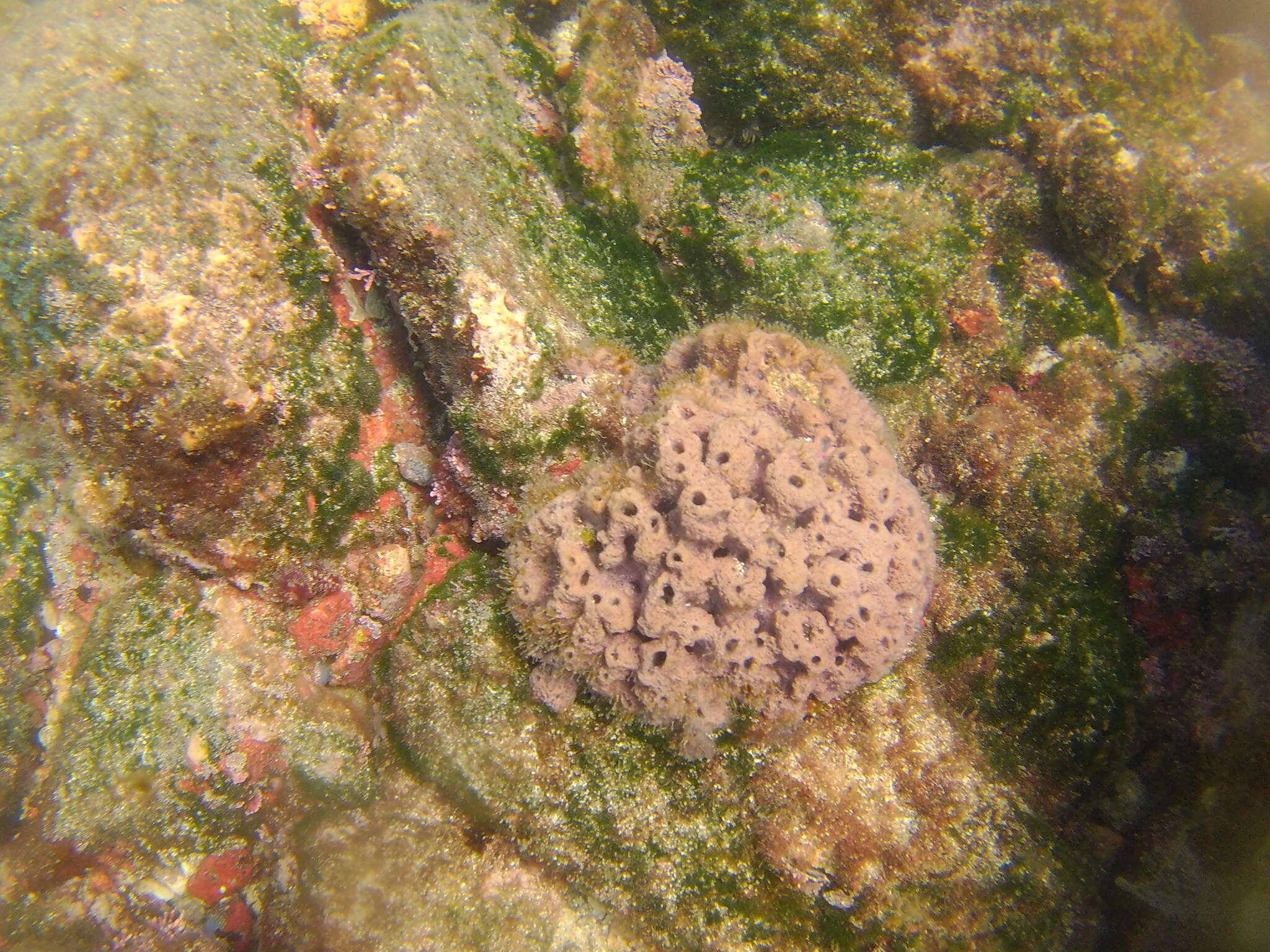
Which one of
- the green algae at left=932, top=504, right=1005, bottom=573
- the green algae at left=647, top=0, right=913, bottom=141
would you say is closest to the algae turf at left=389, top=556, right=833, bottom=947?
the green algae at left=932, top=504, right=1005, bottom=573

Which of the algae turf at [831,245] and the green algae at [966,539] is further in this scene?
the algae turf at [831,245]

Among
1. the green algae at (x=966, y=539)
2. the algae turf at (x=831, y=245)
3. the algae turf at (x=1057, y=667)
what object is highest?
the algae turf at (x=831, y=245)

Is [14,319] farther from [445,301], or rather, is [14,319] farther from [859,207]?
[859,207]

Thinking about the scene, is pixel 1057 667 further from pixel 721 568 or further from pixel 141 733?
pixel 141 733

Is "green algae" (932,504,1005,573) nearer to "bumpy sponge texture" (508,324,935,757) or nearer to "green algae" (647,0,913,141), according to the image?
"bumpy sponge texture" (508,324,935,757)

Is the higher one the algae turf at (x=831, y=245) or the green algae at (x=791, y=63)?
the green algae at (x=791, y=63)

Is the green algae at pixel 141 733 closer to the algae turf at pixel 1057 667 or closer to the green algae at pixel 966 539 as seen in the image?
the algae turf at pixel 1057 667

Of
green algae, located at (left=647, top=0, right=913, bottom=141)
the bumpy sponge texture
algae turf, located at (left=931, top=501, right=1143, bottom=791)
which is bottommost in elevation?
algae turf, located at (left=931, top=501, right=1143, bottom=791)

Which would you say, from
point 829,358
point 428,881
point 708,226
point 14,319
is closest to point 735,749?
point 428,881

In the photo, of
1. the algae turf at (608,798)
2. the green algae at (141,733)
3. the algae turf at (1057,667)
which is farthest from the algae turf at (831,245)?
the green algae at (141,733)
